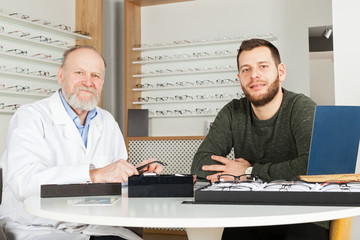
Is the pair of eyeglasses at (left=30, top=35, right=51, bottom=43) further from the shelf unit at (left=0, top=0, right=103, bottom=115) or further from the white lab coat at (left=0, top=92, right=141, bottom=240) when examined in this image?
the white lab coat at (left=0, top=92, right=141, bottom=240)

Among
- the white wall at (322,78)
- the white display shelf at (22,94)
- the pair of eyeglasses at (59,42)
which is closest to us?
the white display shelf at (22,94)

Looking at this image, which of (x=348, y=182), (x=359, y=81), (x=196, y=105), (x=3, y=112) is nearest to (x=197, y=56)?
(x=196, y=105)

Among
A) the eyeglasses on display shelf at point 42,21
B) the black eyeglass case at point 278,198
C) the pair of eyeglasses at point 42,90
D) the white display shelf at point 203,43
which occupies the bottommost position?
the black eyeglass case at point 278,198

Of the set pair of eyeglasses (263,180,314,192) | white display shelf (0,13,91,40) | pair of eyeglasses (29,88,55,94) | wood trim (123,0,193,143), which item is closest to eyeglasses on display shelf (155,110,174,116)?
wood trim (123,0,193,143)

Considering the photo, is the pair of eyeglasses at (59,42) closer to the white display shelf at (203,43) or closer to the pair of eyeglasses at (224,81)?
the white display shelf at (203,43)

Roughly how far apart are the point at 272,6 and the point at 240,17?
1.29 ft

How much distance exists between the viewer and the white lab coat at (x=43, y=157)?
164 cm

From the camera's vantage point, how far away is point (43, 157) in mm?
1837

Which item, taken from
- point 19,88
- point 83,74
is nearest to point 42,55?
point 19,88

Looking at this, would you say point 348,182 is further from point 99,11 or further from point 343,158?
point 99,11

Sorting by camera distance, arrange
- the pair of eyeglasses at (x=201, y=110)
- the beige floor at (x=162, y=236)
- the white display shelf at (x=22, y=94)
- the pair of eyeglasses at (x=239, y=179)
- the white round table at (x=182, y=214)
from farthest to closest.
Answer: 1. the pair of eyeglasses at (x=201, y=110)
2. the beige floor at (x=162, y=236)
3. the white display shelf at (x=22, y=94)
4. the pair of eyeglasses at (x=239, y=179)
5. the white round table at (x=182, y=214)

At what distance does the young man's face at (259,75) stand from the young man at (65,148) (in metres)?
0.60

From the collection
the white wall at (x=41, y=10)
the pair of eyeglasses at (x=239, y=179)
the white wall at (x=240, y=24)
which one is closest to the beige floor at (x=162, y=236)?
the white wall at (x=240, y=24)

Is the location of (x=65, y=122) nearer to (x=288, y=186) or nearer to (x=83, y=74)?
(x=83, y=74)
